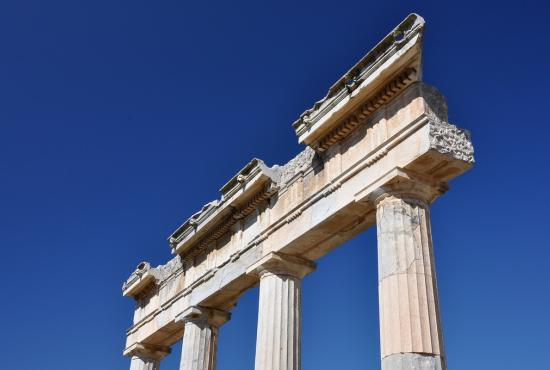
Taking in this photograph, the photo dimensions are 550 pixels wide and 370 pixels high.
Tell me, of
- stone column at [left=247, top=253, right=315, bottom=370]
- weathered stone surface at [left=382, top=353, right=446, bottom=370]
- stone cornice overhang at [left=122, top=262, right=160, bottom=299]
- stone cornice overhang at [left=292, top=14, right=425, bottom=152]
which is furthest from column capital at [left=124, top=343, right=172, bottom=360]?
weathered stone surface at [left=382, top=353, right=446, bottom=370]

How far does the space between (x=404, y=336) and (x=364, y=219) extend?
13.0 ft

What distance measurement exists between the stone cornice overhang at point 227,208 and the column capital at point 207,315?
199 centimetres

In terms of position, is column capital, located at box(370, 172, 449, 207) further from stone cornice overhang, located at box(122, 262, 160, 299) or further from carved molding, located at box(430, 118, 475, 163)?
stone cornice overhang, located at box(122, 262, 160, 299)

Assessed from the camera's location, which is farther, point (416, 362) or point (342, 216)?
point (342, 216)

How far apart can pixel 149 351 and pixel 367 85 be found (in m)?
15.0

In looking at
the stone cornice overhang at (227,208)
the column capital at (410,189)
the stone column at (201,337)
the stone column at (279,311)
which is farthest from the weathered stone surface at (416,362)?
the stone column at (201,337)

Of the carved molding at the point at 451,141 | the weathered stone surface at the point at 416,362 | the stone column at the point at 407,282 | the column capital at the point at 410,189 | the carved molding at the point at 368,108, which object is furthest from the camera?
the carved molding at the point at 368,108

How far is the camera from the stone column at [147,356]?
24.7 m

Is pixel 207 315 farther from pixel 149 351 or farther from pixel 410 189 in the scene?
pixel 410 189

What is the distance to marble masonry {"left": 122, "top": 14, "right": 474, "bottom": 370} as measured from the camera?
12.8 metres

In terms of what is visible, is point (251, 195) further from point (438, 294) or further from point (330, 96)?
point (438, 294)

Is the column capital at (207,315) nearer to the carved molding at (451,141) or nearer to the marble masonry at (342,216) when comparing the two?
the marble masonry at (342,216)

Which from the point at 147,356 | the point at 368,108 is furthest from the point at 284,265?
the point at 147,356

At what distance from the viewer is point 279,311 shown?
16.9 metres
